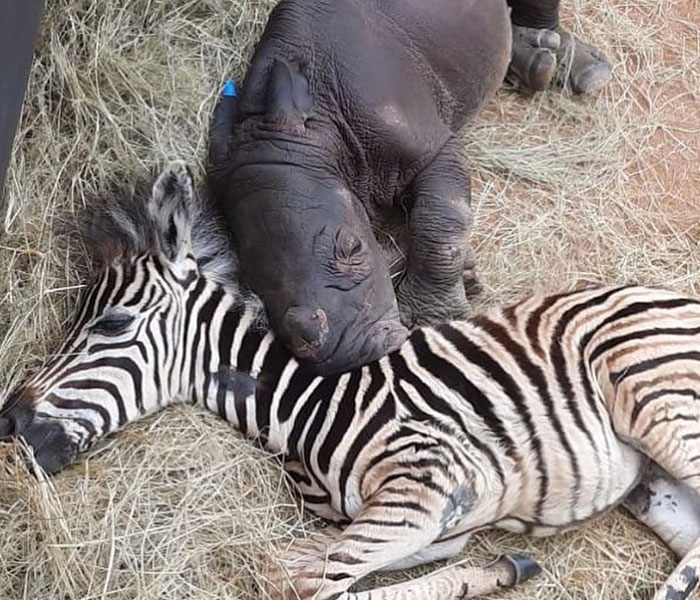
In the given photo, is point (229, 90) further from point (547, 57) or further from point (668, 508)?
point (668, 508)

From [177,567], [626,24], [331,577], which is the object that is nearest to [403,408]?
[331,577]

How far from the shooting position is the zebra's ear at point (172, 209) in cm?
423

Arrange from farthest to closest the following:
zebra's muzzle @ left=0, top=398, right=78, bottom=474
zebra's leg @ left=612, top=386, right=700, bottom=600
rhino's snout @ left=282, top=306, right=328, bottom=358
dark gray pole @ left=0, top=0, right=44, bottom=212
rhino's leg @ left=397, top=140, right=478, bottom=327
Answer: rhino's leg @ left=397, top=140, right=478, bottom=327 < rhino's snout @ left=282, top=306, right=328, bottom=358 < zebra's leg @ left=612, top=386, right=700, bottom=600 < zebra's muzzle @ left=0, top=398, right=78, bottom=474 < dark gray pole @ left=0, top=0, right=44, bottom=212

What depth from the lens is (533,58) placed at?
17.8 feet

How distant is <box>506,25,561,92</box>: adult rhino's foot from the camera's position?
5.43m

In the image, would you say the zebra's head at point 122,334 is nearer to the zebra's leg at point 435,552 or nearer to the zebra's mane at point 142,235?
the zebra's mane at point 142,235

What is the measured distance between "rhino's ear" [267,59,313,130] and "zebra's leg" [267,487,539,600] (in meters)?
1.35

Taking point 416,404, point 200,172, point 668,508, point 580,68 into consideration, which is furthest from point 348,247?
point 580,68

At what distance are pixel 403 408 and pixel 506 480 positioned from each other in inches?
15.0

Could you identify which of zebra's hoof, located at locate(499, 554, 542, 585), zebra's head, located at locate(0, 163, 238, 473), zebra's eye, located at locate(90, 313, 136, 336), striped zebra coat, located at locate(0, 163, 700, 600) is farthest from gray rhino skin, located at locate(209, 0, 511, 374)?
zebra's hoof, located at locate(499, 554, 542, 585)

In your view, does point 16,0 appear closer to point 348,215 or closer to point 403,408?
point 348,215

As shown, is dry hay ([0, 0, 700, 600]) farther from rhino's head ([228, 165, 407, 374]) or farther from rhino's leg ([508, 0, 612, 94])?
rhino's head ([228, 165, 407, 374])

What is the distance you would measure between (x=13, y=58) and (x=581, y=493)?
84.6 inches

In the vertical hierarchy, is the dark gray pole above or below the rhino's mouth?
above
